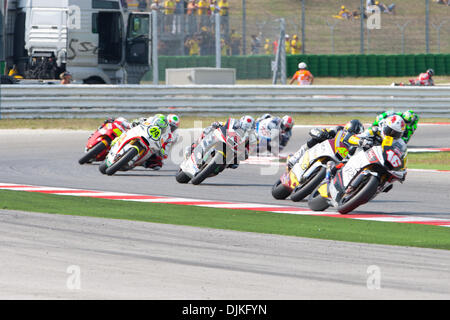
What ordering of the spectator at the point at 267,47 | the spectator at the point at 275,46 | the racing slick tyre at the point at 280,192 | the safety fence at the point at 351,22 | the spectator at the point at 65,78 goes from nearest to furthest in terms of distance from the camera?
the racing slick tyre at the point at 280,192, the spectator at the point at 65,78, the spectator at the point at 267,47, the spectator at the point at 275,46, the safety fence at the point at 351,22

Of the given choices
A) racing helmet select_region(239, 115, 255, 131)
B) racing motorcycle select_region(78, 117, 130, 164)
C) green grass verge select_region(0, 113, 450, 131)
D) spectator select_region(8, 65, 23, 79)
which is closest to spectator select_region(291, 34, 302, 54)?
green grass verge select_region(0, 113, 450, 131)

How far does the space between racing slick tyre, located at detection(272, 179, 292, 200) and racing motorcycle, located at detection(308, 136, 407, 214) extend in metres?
1.20

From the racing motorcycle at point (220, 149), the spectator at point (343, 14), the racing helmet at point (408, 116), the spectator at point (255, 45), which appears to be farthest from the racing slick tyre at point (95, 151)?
the spectator at point (343, 14)

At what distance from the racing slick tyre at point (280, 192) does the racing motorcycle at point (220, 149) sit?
44.4 inches

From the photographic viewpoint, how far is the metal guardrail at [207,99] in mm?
23078

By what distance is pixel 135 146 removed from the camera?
14.0 meters

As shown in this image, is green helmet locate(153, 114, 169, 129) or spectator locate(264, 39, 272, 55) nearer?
green helmet locate(153, 114, 169, 129)

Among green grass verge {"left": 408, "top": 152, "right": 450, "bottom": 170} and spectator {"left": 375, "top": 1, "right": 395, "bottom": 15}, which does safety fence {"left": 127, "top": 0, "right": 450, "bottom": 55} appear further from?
green grass verge {"left": 408, "top": 152, "right": 450, "bottom": 170}

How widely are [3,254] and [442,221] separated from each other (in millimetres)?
4861

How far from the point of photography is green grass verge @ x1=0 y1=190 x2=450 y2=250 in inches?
358

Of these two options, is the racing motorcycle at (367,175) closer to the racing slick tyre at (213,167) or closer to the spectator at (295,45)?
the racing slick tyre at (213,167)

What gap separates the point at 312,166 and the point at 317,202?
0.63 meters

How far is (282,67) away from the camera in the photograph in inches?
1223
